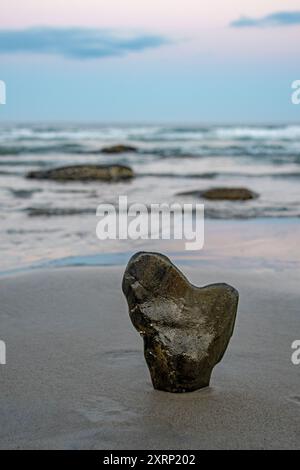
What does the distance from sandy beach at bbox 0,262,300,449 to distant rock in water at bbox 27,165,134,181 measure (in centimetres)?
1255

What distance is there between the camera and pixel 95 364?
3.66 meters

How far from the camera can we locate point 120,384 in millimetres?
3346

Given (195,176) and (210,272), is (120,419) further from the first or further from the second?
(195,176)

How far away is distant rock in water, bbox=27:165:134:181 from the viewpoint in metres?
17.6

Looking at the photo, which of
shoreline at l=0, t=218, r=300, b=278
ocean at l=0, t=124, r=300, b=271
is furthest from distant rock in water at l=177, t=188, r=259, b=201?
shoreline at l=0, t=218, r=300, b=278

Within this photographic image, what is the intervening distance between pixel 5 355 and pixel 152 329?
3.36 ft

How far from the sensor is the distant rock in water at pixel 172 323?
10.6 ft

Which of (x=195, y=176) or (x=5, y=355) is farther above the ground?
(x=195, y=176)

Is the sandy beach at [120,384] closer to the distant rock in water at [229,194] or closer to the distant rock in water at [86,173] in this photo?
the distant rock in water at [229,194]

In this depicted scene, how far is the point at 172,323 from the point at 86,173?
1528 cm

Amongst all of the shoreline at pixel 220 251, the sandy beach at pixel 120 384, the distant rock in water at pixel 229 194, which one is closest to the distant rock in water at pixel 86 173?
the distant rock in water at pixel 229 194

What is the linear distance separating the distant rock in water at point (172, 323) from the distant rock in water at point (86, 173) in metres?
14.4

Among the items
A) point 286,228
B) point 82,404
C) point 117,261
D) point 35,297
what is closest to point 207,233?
point 286,228

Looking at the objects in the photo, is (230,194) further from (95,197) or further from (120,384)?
(120,384)
